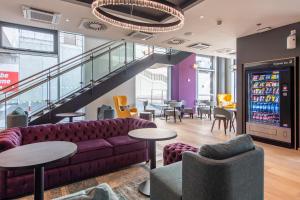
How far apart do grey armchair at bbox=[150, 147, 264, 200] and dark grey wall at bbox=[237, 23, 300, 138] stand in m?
4.05

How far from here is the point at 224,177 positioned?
4.78ft

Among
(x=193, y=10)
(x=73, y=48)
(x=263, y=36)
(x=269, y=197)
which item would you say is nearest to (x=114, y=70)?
(x=73, y=48)

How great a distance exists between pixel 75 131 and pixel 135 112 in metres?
4.50

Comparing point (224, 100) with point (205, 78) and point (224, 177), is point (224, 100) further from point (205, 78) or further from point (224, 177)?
point (224, 177)

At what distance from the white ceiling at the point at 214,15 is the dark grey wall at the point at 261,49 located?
0.74 feet

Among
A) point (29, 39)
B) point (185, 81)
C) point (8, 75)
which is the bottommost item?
point (8, 75)

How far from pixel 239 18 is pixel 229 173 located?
3.90m

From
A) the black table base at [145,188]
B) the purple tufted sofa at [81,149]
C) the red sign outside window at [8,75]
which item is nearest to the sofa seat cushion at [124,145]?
the purple tufted sofa at [81,149]

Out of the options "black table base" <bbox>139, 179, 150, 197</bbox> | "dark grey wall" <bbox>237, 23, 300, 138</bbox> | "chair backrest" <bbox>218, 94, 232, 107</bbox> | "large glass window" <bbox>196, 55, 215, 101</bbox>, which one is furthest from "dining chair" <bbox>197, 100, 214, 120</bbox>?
"black table base" <bbox>139, 179, 150, 197</bbox>

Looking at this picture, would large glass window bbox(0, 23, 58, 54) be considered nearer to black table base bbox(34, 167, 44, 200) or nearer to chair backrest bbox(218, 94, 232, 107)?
black table base bbox(34, 167, 44, 200)

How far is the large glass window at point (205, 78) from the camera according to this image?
11.6m

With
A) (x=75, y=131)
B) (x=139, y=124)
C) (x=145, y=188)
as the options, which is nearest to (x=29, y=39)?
(x=75, y=131)

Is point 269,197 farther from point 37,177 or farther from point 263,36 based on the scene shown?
point 263,36

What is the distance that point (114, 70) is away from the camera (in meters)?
7.60
